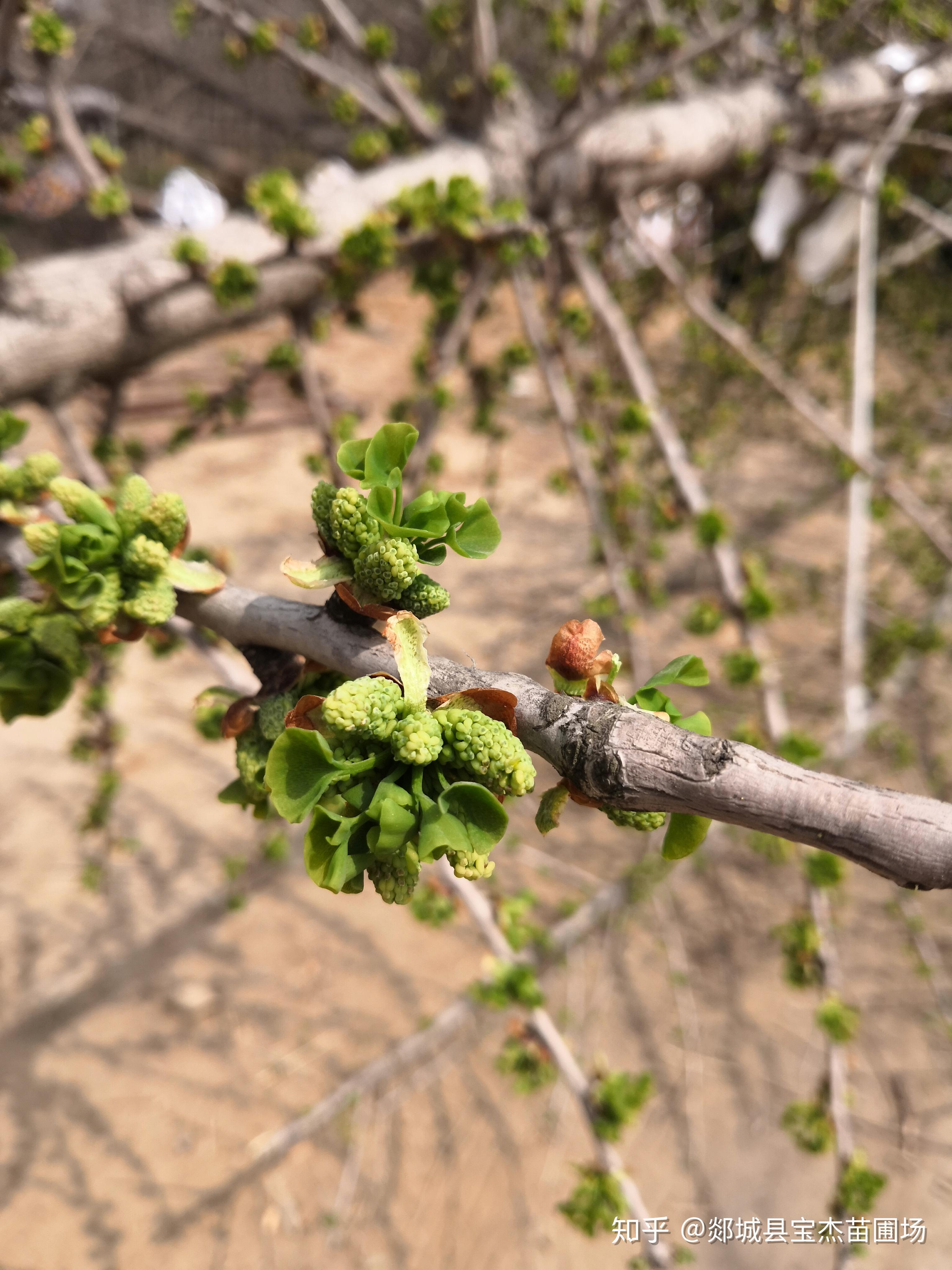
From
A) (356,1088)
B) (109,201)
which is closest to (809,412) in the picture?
(109,201)

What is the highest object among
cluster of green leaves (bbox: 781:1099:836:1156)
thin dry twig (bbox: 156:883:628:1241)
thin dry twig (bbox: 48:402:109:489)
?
thin dry twig (bbox: 48:402:109:489)

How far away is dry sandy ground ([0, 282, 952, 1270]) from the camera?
2.57m

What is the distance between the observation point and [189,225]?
222cm

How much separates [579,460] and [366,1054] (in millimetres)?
2569

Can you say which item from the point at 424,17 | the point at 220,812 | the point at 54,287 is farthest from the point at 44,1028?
the point at 424,17

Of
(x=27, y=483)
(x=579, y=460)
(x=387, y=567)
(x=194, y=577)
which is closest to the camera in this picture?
(x=387, y=567)

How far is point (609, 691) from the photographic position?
747 millimetres

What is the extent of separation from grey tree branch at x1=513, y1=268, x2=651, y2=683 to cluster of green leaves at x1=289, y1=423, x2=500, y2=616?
4.73 feet

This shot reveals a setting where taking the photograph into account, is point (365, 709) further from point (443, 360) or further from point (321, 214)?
point (321, 214)

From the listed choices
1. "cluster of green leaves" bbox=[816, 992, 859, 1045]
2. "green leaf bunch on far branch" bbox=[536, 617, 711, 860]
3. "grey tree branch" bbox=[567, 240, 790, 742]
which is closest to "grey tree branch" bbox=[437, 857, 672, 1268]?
"cluster of green leaves" bbox=[816, 992, 859, 1045]

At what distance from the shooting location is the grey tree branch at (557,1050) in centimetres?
136

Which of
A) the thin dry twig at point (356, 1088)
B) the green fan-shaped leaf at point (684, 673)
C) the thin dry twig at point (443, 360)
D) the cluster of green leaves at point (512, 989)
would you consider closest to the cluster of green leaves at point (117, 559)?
the green fan-shaped leaf at point (684, 673)

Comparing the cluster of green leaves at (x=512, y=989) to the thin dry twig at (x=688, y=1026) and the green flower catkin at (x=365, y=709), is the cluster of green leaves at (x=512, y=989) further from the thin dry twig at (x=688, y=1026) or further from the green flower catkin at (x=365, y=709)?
the thin dry twig at (x=688, y=1026)

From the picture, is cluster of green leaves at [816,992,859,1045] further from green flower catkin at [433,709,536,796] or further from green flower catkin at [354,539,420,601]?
green flower catkin at [354,539,420,601]
